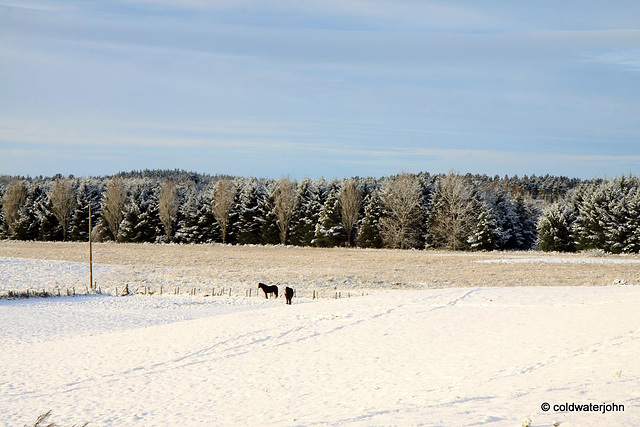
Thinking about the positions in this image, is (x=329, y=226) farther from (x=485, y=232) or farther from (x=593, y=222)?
(x=593, y=222)

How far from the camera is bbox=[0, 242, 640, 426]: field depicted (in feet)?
36.3

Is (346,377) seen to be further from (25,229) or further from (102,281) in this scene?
(25,229)

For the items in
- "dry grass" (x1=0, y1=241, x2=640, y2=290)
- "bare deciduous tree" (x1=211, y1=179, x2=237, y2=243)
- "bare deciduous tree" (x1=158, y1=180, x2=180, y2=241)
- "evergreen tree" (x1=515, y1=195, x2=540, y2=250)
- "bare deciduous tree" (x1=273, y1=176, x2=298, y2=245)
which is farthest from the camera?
"bare deciduous tree" (x1=158, y1=180, x2=180, y2=241)

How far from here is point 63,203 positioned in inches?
3442

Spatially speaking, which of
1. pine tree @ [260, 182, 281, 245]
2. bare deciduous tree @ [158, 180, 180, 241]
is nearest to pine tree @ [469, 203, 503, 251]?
pine tree @ [260, 182, 281, 245]

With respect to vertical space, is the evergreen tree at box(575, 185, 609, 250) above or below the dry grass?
above

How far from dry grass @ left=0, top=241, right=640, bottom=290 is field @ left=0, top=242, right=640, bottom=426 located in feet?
20.3

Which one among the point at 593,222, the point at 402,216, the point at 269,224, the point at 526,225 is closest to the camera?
the point at 593,222

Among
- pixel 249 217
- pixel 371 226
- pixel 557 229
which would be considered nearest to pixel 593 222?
pixel 557 229

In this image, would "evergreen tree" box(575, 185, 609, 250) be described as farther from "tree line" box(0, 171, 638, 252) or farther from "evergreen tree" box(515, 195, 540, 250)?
"evergreen tree" box(515, 195, 540, 250)

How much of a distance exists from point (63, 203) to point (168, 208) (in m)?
17.4

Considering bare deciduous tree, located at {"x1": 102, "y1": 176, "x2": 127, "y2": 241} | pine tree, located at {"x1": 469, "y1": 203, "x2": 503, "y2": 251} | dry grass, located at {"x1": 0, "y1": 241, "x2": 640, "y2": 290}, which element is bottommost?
dry grass, located at {"x1": 0, "y1": 241, "x2": 640, "y2": 290}

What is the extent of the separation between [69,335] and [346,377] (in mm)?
13213

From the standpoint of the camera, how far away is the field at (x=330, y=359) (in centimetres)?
1105
